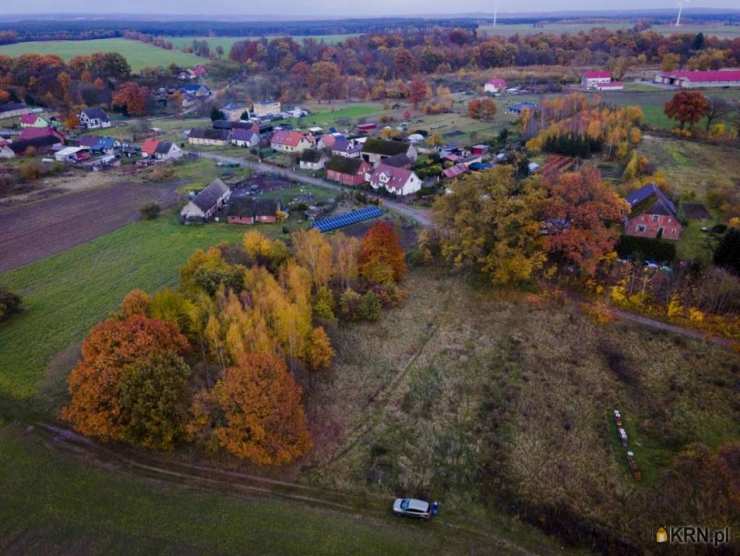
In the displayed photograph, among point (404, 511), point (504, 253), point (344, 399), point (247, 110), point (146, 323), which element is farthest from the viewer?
point (247, 110)

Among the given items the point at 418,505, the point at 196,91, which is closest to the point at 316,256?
the point at 418,505

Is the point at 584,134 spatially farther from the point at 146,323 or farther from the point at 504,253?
the point at 146,323

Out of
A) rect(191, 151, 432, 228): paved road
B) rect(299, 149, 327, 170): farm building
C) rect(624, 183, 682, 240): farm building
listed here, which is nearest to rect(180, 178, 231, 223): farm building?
rect(191, 151, 432, 228): paved road

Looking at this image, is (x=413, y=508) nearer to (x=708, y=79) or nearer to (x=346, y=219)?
(x=346, y=219)

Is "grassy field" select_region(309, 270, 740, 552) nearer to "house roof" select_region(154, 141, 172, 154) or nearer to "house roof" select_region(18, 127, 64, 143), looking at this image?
"house roof" select_region(154, 141, 172, 154)

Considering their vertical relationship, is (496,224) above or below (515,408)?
above

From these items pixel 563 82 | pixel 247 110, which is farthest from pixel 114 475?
pixel 563 82
